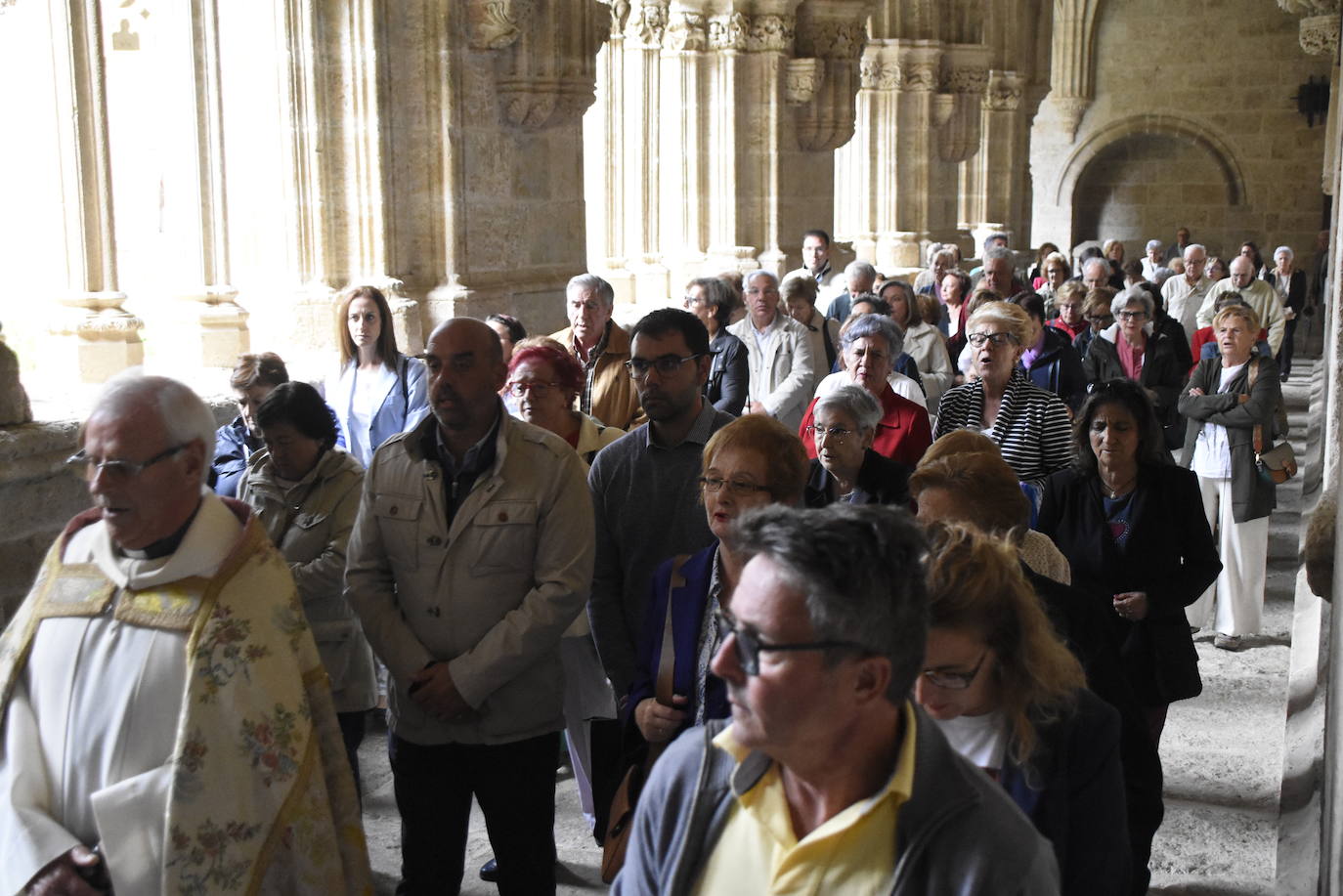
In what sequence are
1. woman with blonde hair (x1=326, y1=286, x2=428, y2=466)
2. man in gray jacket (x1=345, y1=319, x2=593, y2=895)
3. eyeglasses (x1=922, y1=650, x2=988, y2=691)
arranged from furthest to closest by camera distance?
woman with blonde hair (x1=326, y1=286, x2=428, y2=466) → man in gray jacket (x1=345, y1=319, x2=593, y2=895) → eyeglasses (x1=922, y1=650, x2=988, y2=691)

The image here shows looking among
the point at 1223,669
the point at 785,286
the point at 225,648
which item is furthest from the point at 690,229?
the point at 225,648

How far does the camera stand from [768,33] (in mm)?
11328

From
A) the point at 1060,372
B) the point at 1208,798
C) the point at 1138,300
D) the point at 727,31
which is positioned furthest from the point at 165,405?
the point at 727,31

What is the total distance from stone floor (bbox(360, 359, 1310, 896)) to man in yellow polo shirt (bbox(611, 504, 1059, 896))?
8.15ft

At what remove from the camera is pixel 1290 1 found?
12.3m

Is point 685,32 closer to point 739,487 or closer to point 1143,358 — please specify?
Result: point 1143,358

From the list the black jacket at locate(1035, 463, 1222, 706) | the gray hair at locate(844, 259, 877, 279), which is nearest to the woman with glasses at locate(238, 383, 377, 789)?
the black jacket at locate(1035, 463, 1222, 706)

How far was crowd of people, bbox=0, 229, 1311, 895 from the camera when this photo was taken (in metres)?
1.79

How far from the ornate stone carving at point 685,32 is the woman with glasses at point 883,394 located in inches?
245

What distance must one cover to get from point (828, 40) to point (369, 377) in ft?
24.3

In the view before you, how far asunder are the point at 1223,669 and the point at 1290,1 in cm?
786

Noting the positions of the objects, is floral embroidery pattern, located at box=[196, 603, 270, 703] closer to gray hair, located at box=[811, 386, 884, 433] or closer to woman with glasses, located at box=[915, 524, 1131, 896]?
woman with glasses, located at box=[915, 524, 1131, 896]

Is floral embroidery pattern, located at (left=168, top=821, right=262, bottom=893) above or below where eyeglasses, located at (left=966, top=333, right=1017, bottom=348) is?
below

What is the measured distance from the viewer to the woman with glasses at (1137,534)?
13.1ft
